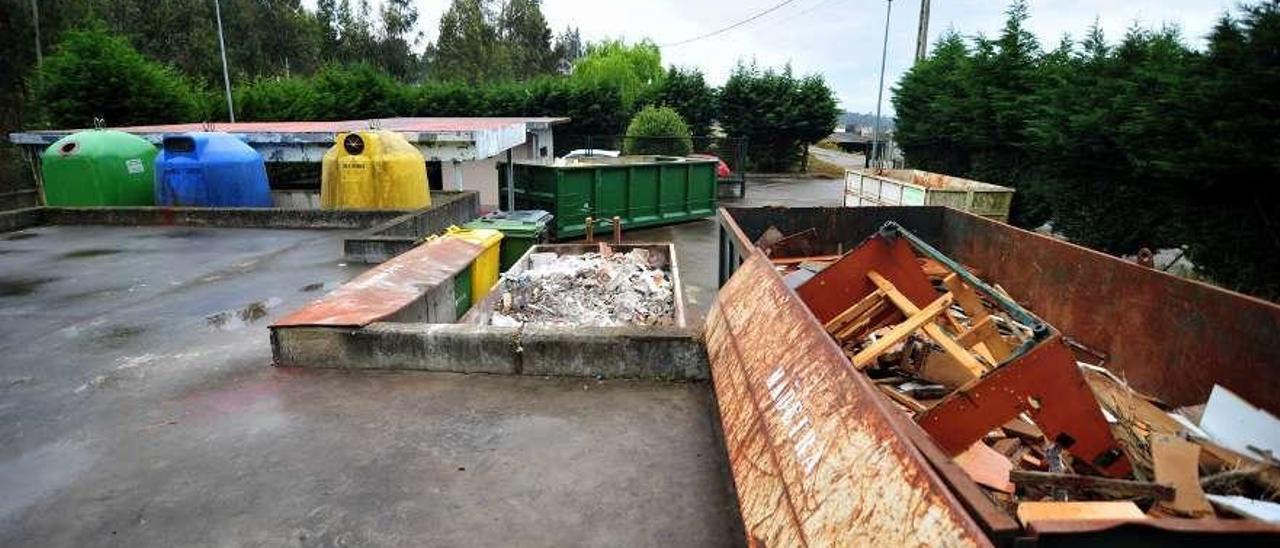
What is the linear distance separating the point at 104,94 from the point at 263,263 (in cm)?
1500

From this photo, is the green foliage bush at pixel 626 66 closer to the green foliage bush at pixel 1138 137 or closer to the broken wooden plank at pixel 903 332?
the green foliage bush at pixel 1138 137

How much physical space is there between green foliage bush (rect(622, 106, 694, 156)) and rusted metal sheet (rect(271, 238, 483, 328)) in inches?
575

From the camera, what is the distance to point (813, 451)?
105 inches

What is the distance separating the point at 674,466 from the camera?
416 centimetres

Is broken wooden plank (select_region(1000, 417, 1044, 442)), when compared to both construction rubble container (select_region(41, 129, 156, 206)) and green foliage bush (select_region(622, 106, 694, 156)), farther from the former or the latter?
green foliage bush (select_region(622, 106, 694, 156))

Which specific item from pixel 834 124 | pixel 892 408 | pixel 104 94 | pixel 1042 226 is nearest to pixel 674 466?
pixel 892 408

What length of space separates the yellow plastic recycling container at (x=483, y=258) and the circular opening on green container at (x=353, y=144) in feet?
11.3

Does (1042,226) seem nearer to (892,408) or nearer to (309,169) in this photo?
(892,408)

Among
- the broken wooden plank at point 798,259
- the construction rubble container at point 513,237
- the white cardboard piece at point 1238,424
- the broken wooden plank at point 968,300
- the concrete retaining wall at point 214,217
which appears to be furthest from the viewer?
the concrete retaining wall at point 214,217

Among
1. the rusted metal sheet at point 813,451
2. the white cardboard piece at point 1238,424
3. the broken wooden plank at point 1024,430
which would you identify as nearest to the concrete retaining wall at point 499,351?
the rusted metal sheet at point 813,451

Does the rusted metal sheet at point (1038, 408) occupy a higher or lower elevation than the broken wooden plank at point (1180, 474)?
higher

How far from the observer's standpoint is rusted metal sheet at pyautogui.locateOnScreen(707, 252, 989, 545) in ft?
6.64

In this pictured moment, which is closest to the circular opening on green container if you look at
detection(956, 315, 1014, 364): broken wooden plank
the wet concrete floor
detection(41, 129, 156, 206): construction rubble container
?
detection(41, 129, 156, 206): construction rubble container

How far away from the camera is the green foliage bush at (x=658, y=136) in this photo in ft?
74.1
